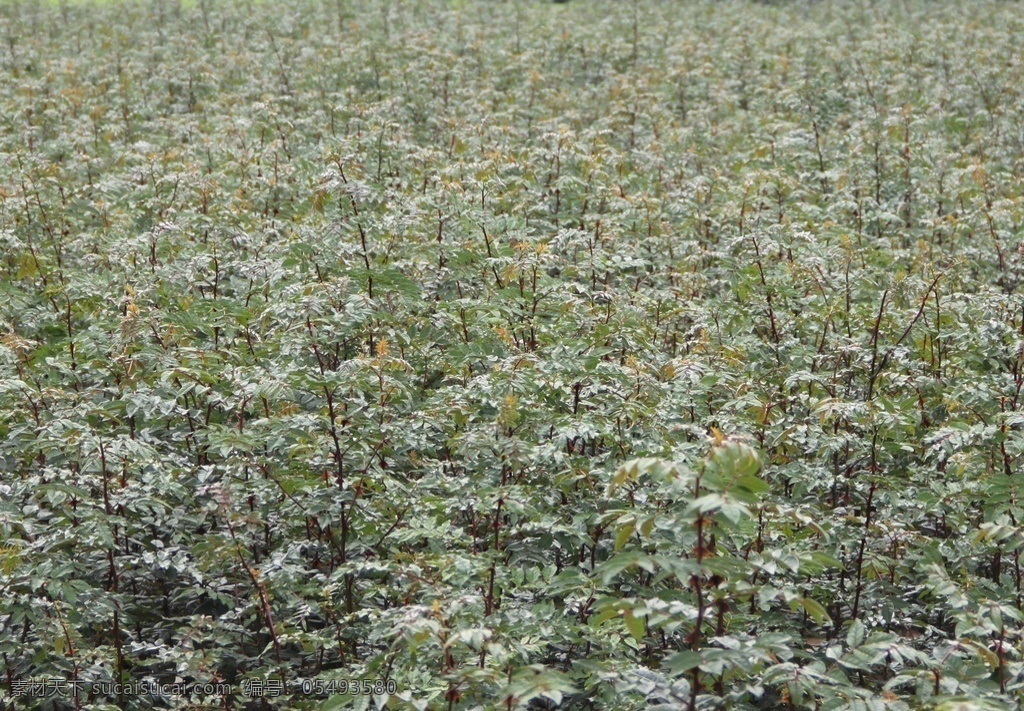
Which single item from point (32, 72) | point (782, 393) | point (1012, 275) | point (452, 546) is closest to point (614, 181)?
point (1012, 275)

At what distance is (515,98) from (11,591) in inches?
303

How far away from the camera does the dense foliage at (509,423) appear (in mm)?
3402

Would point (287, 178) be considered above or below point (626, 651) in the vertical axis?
above

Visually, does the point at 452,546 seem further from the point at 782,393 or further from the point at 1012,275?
the point at 1012,275

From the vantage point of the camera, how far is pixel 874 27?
1415cm

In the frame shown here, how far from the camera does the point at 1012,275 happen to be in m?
6.55

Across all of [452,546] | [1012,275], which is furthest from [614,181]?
[452,546]

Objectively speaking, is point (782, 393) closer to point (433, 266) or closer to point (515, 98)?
point (433, 266)

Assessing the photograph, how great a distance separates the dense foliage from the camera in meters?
3.40

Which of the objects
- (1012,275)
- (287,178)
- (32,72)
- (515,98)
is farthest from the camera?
(32,72)

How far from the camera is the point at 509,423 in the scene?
3959 mm

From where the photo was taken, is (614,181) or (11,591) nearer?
Answer: (11,591)

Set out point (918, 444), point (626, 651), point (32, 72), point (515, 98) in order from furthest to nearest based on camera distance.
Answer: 1. point (32, 72)
2. point (515, 98)
3. point (918, 444)
4. point (626, 651)

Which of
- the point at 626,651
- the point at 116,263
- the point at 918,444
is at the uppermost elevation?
the point at 116,263
